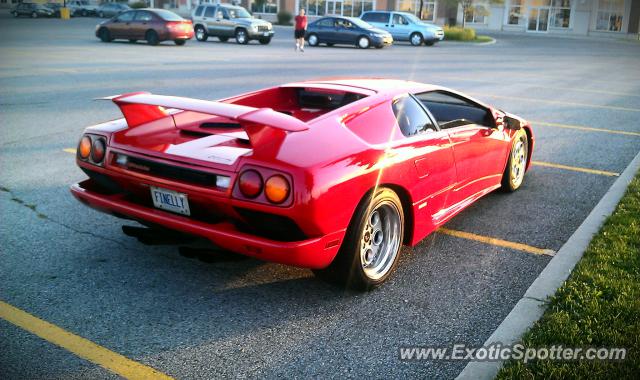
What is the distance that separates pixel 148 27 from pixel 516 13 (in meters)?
38.7

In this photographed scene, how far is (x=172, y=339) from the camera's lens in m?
3.23

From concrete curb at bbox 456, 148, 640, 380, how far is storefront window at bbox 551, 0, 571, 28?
52.1 m

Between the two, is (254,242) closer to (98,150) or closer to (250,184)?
(250,184)

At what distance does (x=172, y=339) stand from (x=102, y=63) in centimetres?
1587

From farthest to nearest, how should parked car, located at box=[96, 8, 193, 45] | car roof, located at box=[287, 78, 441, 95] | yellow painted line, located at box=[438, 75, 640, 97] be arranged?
parked car, located at box=[96, 8, 193, 45]
yellow painted line, located at box=[438, 75, 640, 97]
car roof, located at box=[287, 78, 441, 95]

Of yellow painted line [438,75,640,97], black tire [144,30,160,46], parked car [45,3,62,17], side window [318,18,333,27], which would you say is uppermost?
parked car [45,3,62,17]

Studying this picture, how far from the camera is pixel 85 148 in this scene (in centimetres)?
408

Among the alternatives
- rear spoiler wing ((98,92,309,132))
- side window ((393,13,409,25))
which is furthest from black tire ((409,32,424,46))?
rear spoiler wing ((98,92,309,132))

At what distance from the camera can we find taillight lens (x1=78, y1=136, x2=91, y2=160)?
4062 mm

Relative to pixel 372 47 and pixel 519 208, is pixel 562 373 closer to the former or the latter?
pixel 519 208

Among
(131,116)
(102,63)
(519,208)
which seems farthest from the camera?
(102,63)

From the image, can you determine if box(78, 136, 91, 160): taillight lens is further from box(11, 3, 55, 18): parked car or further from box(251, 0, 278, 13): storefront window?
box(251, 0, 278, 13): storefront window

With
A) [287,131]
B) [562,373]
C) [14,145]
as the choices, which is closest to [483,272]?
[562,373]

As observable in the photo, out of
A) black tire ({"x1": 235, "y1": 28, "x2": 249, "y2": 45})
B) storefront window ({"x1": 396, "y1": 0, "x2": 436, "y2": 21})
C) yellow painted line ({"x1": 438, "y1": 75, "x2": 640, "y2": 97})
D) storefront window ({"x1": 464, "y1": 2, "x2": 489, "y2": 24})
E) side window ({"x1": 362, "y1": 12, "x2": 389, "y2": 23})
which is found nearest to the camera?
yellow painted line ({"x1": 438, "y1": 75, "x2": 640, "y2": 97})
